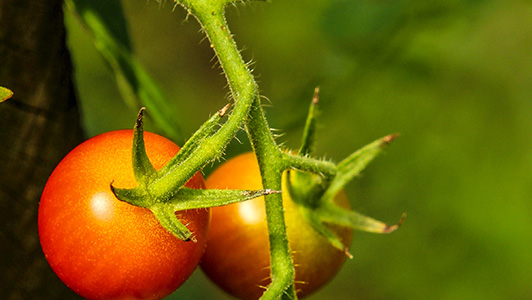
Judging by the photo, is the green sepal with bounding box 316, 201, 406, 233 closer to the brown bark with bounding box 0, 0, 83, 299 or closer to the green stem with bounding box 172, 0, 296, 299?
the green stem with bounding box 172, 0, 296, 299

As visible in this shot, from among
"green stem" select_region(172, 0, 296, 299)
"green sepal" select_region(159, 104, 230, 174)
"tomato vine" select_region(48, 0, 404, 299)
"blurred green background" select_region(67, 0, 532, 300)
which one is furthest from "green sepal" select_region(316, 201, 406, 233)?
"blurred green background" select_region(67, 0, 532, 300)

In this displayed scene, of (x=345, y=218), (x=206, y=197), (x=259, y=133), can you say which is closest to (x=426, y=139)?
(x=345, y=218)

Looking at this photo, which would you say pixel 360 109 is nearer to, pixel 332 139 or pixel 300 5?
pixel 332 139

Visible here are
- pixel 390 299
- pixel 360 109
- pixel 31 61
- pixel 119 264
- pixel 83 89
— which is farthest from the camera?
pixel 390 299

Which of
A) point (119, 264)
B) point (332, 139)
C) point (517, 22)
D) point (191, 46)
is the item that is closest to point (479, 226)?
point (332, 139)

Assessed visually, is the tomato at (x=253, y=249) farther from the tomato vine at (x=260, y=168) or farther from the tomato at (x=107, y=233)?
the tomato at (x=107, y=233)
